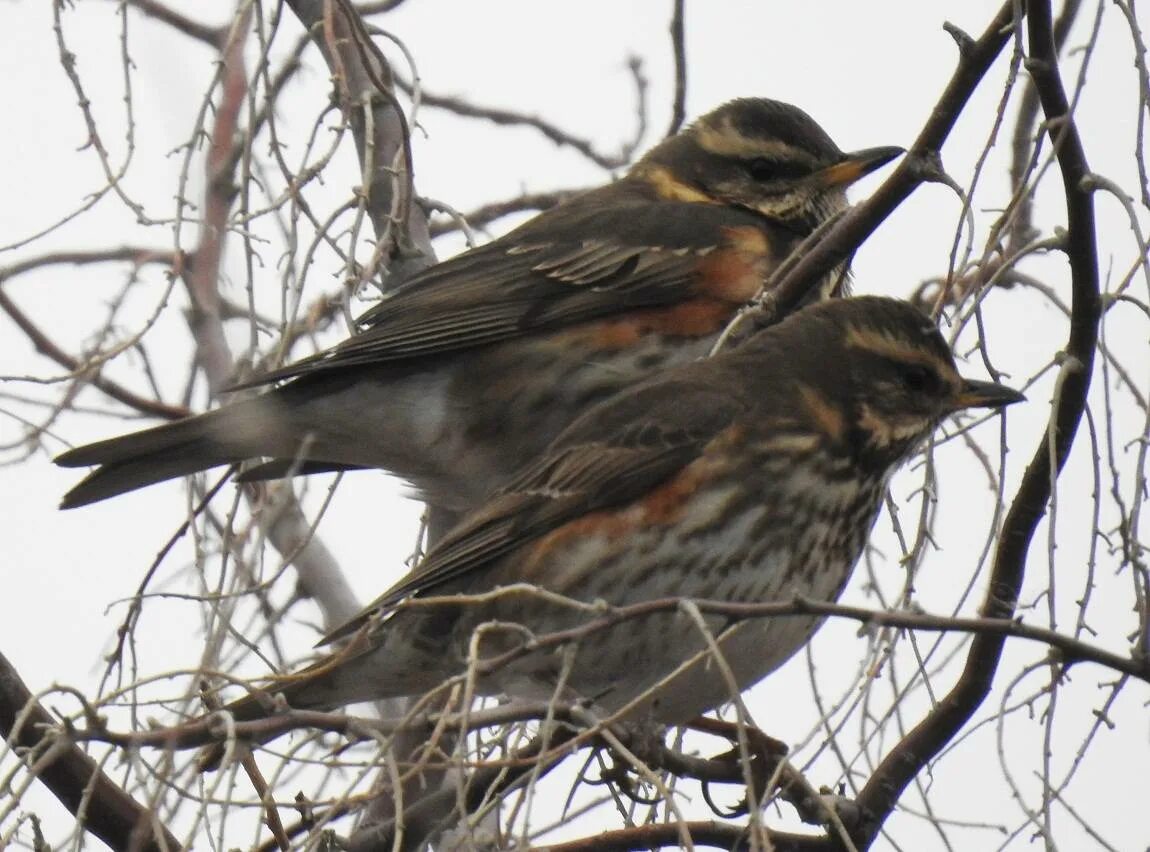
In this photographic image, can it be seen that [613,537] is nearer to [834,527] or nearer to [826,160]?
[834,527]

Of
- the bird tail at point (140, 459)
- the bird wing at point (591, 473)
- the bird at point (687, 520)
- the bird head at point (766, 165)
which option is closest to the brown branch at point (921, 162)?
the bird at point (687, 520)

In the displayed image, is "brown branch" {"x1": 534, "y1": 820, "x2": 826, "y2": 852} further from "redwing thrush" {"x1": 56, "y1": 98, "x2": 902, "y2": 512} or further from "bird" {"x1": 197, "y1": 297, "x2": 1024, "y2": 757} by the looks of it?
"redwing thrush" {"x1": 56, "y1": 98, "x2": 902, "y2": 512}

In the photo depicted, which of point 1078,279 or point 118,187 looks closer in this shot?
point 1078,279

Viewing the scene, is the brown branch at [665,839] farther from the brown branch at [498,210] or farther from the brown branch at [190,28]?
the brown branch at [190,28]

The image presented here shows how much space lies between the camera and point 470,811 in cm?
459

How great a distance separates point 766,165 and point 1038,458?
3.33m

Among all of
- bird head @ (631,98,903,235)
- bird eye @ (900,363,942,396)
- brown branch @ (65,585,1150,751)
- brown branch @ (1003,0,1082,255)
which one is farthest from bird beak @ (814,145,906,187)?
brown branch @ (65,585,1150,751)

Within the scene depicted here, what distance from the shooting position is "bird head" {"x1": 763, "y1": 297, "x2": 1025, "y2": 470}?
5.92 meters

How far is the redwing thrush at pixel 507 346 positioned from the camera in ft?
21.9

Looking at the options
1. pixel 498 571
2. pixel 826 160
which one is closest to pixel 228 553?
pixel 498 571

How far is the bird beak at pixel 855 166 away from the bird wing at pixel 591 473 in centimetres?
162

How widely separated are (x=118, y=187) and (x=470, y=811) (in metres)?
2.09

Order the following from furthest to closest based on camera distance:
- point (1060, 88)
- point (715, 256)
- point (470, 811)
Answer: point (715, 256), point (470, 811), point (1060, 88)

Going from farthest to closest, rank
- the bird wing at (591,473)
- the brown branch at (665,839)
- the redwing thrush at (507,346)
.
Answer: the redwing thrush at (507,346)
the bird wing at (591,473)
the brown branch at (665,839)
